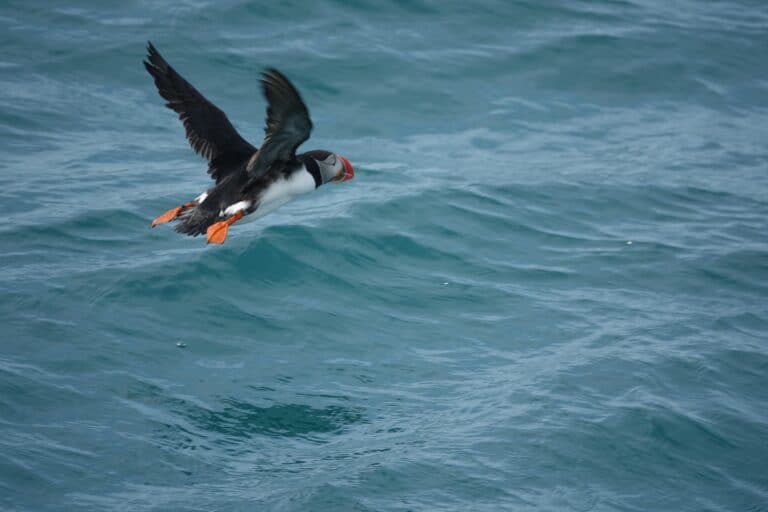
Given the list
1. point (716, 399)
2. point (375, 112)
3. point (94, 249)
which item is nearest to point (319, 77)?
point (375, 112)

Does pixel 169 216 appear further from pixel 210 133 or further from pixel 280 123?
pixel 280 123

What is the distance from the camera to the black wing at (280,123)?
671cm

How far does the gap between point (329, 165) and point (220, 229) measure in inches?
48.2

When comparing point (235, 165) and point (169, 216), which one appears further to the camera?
point (235, 165)

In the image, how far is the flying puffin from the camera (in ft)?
24.7

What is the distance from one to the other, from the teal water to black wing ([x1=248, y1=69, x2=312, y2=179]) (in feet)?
5.42

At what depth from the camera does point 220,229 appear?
7.68m

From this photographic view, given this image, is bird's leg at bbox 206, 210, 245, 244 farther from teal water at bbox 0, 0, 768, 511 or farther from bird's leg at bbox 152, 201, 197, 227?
teal water at bbox 0, 0, 768, 511

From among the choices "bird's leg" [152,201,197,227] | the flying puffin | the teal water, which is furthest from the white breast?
the teal water

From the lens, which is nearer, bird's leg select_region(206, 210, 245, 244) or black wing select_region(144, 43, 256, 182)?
bird's leg select_region(206, 210, 245, 244)

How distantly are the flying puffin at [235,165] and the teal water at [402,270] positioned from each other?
1180 mm

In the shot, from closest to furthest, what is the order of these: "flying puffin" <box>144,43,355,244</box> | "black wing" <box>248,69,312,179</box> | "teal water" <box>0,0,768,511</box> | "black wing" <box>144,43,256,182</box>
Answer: "black wing" <box>248,69,312,179</box>, "teal water" <box>0,0,768,511</box>, "flying puffin" <box>144,43,355,244</box>, "black wing" <box>144,43,256,182</box>

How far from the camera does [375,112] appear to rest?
12.6 m

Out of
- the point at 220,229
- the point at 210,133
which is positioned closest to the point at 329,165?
the point at 210,133
